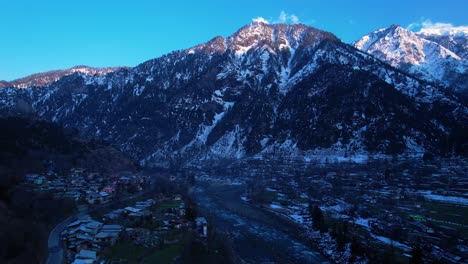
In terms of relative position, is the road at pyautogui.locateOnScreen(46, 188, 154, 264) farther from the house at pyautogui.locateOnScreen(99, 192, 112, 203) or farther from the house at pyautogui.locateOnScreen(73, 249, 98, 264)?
the house at pyautogui.locateOnScreen(99, 192, 112, 203)

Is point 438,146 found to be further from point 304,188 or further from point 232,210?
point 232,210

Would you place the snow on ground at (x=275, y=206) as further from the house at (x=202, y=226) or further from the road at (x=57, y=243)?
the road at (x=57, y=243)

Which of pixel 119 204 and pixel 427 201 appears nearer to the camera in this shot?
pixel 119 204

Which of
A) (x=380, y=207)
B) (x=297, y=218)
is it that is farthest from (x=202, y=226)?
(x=380, y=207)

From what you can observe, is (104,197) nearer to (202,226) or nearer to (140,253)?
(202,226)

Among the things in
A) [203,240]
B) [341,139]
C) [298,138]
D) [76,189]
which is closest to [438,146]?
[341,139]
